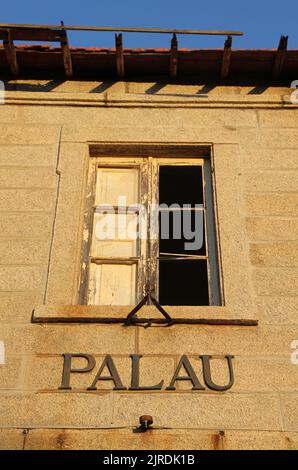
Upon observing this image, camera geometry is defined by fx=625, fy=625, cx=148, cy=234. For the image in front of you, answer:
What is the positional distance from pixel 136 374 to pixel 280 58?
13.3 ft

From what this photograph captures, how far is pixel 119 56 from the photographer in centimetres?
688

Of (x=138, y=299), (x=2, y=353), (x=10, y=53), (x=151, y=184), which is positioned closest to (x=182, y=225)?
(x=151, y=184)

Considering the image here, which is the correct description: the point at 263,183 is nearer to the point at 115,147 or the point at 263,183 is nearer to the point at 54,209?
the point at 115,147

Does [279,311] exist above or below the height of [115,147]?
below

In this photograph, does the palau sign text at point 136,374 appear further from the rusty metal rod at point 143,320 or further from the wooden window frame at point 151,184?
the wooden window frame at point 151,184

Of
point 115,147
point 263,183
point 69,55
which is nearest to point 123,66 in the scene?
point 69,55

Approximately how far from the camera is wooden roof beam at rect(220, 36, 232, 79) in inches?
264

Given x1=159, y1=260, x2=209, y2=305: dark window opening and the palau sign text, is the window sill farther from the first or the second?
x1=159, y1=260, x2=209, y2=305: dark window opening

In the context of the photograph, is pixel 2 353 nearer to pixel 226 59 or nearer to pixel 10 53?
pixel 10 53

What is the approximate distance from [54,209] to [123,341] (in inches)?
63.0

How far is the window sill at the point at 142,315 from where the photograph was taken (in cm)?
509

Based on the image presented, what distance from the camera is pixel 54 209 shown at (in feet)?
19.5

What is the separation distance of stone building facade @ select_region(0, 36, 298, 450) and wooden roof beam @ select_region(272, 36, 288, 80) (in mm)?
130
